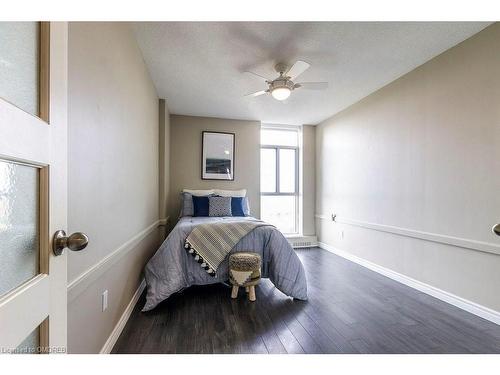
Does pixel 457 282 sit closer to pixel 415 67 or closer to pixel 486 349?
pixel 486 349

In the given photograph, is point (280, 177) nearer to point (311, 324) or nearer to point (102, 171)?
point (311, 324)

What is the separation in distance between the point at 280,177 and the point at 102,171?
12.6 feet

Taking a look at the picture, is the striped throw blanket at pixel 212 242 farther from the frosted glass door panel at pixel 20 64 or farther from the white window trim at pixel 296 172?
the white window trim at pixel 296 172

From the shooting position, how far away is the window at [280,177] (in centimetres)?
488

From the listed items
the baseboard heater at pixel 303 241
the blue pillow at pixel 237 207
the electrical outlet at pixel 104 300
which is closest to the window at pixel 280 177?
the baseboard heater at pixel 303 241

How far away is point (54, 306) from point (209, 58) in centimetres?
248

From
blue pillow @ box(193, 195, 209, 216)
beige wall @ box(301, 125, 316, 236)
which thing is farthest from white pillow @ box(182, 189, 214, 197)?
beige wall @ box(301, 125, 316, 236)

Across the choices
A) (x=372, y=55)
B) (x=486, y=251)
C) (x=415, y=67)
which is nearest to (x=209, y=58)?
(x=372, y=55)

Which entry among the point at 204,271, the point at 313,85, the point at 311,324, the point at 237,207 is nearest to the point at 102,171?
the point at 204,271

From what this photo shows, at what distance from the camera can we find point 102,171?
144 cm

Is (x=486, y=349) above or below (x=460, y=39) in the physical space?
below

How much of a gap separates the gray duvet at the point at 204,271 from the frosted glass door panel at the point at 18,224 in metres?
1.74

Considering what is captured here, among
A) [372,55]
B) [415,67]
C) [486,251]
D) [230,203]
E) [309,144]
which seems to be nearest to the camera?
[486,251]
